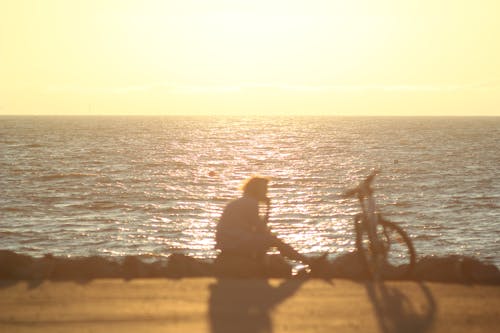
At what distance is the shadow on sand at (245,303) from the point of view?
24.9 feet

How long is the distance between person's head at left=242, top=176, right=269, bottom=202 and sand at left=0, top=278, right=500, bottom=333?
1.35 m

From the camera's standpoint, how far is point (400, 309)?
8.27m

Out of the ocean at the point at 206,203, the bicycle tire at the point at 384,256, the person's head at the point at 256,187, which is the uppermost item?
the person's head at the point at 256,187

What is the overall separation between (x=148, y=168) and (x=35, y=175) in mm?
12215

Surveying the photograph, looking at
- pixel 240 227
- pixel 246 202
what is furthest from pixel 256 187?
pixel 240 227

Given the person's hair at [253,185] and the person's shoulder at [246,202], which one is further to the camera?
Answer: the person's hair at [253,185]

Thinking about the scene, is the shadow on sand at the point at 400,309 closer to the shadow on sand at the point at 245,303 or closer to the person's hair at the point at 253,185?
the shadow on sand at the point at 245,303

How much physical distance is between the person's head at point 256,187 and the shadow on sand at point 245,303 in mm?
1319

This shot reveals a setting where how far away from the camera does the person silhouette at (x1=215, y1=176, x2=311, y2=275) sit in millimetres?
10258

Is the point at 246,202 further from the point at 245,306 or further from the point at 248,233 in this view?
the point at 245,306

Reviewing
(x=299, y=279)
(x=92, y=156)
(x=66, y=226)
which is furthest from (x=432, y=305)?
(x=92, y=156)

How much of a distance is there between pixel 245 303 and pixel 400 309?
159 centimetres

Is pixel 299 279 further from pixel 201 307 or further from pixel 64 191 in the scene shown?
pixel 64 191

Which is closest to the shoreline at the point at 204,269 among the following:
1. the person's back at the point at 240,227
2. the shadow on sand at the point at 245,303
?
the person's back at the point at 240,227
